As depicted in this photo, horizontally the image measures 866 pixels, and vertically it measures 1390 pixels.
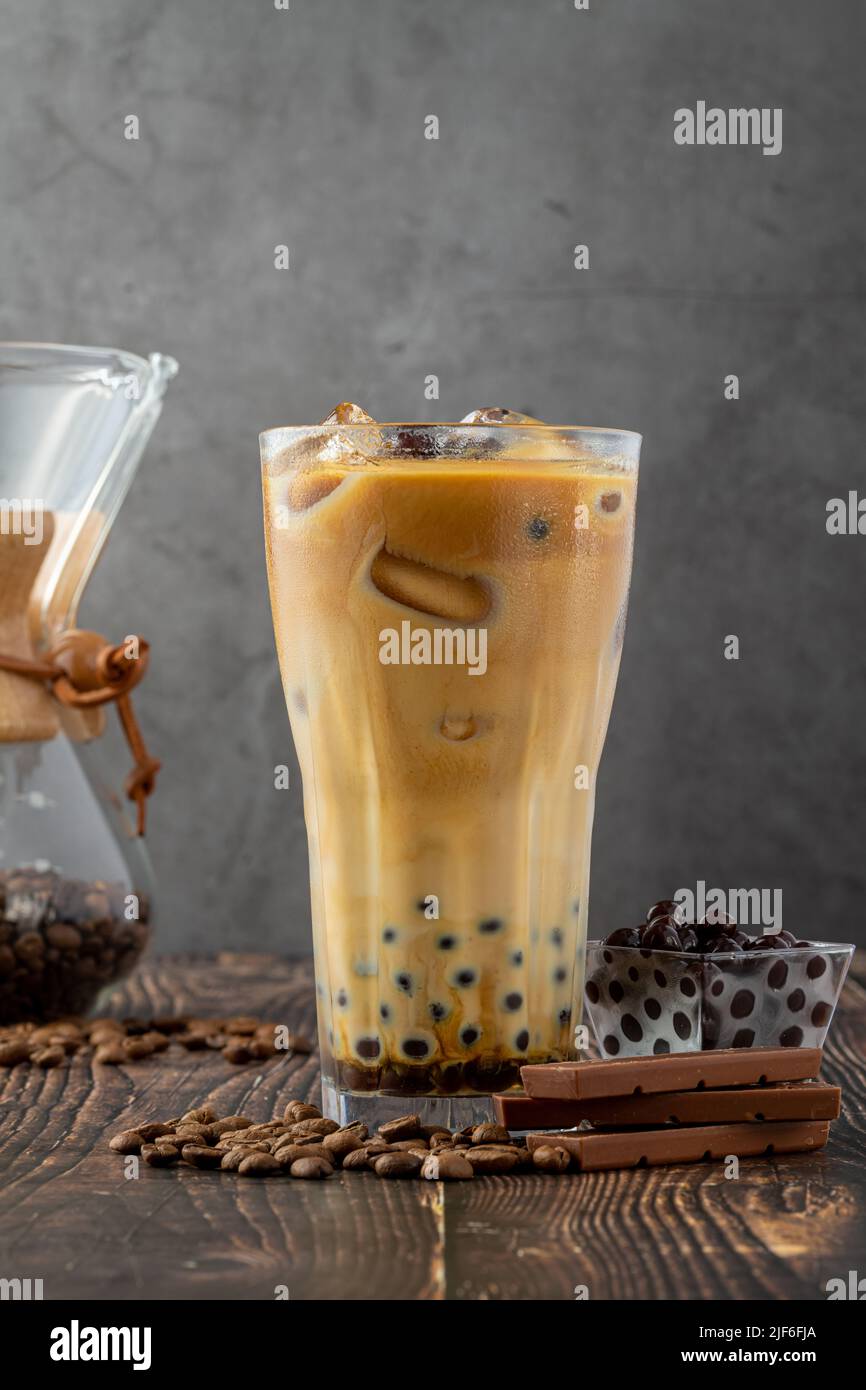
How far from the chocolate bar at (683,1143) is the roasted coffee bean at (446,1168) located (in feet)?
0.17

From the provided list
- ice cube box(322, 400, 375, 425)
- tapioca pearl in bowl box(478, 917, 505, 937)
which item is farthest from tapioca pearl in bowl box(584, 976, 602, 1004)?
ice cube box(322, 400, 375, 425)

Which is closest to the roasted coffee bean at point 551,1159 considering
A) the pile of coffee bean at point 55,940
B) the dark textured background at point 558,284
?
the pile of coffee bean at point 55,940

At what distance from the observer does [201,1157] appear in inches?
36.9

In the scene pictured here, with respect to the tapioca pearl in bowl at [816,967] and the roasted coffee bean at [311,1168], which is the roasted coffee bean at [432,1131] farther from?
the tapioca pearl in bowl at [816,967]

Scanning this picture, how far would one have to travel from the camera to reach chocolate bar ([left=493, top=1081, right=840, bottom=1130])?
930 mm

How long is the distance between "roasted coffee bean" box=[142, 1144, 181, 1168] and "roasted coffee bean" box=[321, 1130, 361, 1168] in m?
0.09

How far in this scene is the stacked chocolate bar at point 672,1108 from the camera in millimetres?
916

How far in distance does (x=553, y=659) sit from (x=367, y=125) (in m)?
1.78

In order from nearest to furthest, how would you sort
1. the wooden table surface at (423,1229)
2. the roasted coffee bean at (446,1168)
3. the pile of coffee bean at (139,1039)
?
the wooden table surface at (423,1229) → the roasted coffee bean at (446,1168) → the pile of coffee bean at (139,1039)

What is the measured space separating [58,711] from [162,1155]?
67 centimetres
